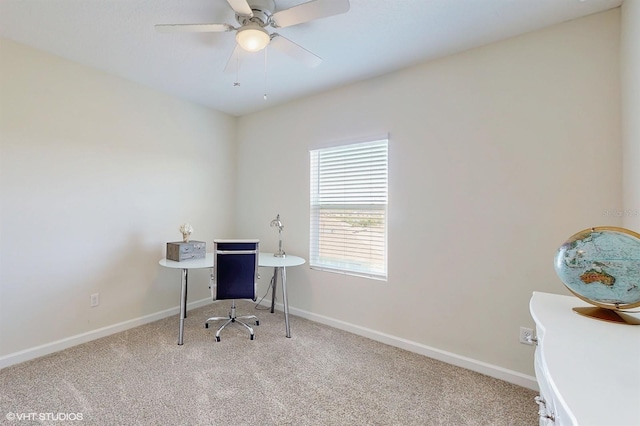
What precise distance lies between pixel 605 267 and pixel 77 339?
12.2ft

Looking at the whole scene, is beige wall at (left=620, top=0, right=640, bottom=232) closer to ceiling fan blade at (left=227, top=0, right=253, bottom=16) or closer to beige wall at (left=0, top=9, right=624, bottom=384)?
beige wall at (left=0, top=9, right=624, bottom=384)

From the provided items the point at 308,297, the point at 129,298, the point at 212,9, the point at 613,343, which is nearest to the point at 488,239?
the point at 613,343

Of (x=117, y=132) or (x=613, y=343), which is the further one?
(x=117, y=132)

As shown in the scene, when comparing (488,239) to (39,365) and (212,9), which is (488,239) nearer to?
(212,9)

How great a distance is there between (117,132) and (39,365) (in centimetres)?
210

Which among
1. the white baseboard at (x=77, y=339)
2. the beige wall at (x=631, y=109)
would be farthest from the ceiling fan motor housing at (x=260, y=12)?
→ the white baseboard at (x=77, y=339)

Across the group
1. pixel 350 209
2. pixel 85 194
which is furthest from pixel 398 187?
pixel 85 194

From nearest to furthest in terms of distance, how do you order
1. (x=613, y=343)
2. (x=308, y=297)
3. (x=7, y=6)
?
1. (x=613, y=343)
2. (x=7, y=6)
3. (x=308, y=297)

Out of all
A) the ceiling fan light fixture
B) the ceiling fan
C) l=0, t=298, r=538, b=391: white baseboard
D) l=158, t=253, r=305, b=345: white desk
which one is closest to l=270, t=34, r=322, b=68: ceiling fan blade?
the ceiling fan

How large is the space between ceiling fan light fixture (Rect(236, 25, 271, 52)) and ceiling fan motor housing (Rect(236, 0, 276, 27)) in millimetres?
58

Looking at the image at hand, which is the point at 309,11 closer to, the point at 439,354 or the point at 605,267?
the point at 605,267

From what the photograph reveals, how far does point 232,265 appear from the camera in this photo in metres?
2.69

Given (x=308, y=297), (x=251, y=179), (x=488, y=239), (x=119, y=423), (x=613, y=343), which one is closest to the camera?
(x=613, y=343)

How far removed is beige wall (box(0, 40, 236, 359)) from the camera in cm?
229
